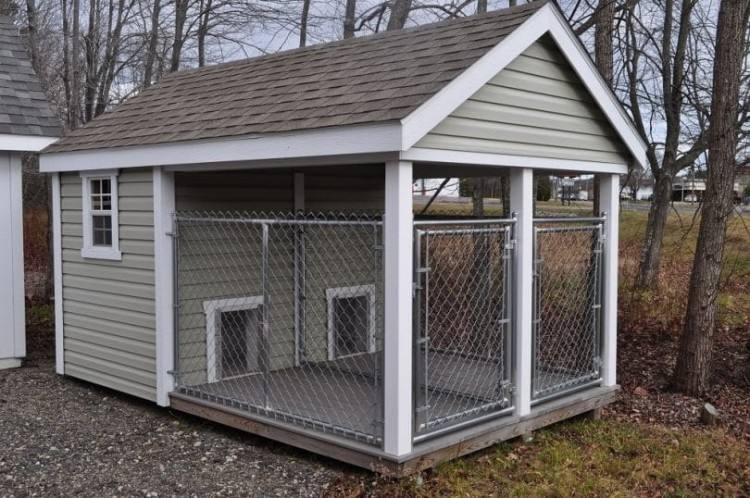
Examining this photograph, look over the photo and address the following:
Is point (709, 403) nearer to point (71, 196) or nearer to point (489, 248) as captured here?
point (489, 248)

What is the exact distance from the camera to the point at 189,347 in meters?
7.05

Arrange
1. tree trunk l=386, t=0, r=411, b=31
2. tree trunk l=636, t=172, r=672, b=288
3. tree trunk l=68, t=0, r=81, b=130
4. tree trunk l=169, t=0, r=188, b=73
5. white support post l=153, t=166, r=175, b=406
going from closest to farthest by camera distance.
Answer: white support post l=153, t=166, r=175, b=406 < tree trunk l=636, t=172, r=672, b=288 < tree trunk l=68, t=0, r=81, b=130 < tree trunk l=386, t=0, r=411, b=31 < tree trunk l=169, t=0, r=188, b=73

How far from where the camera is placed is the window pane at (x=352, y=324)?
8.21 metres

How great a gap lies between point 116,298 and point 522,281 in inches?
150

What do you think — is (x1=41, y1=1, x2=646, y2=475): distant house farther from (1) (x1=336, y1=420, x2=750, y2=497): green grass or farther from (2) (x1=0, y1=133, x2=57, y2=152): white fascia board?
(2) (x1=0, y1=133, x2=57, y2=152): white fascia board

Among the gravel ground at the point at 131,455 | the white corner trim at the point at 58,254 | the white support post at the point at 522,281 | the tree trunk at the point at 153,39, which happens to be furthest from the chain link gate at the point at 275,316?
the tree trunk at the point at 153,39

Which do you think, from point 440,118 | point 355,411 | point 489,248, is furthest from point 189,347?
point 440,118

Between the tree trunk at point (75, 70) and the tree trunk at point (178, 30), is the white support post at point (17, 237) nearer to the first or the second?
the tree trunk at point (75, 70)

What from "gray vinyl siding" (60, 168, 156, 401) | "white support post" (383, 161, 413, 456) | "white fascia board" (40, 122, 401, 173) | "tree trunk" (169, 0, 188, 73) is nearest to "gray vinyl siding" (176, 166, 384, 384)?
"gray vinyl siding" (60, 168, 156, 401)

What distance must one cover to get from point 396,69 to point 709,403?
14.9 ft

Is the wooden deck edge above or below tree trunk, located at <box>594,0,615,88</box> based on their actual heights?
below

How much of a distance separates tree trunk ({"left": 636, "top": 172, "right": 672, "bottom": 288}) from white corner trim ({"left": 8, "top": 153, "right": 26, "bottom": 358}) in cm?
906

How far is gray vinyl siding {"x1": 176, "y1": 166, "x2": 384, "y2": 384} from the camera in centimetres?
707

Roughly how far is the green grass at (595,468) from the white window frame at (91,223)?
3.44m
